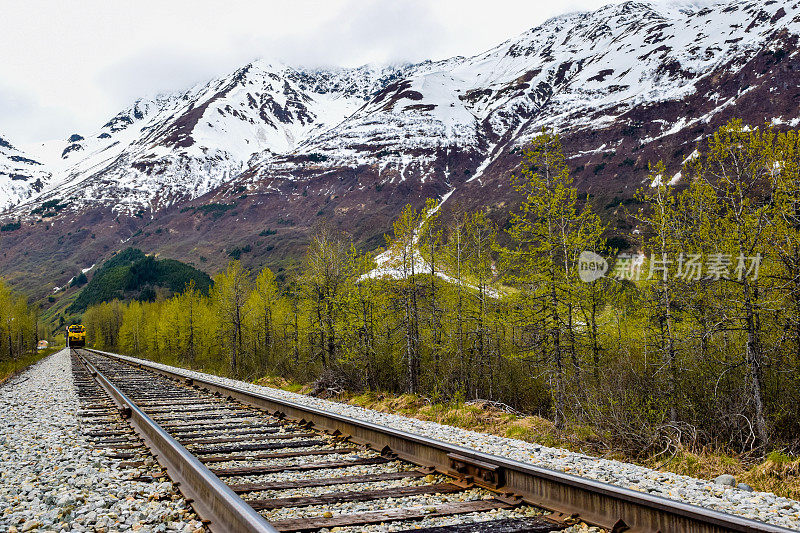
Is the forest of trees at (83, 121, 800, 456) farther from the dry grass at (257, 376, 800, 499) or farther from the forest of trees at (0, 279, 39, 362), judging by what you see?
the forest of trees at (0, 279, 39, 362)

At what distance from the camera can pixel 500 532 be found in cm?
353

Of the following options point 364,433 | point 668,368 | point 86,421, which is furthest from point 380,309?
point 364,433

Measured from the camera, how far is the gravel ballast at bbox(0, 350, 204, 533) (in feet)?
12.9

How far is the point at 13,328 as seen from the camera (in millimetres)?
62781

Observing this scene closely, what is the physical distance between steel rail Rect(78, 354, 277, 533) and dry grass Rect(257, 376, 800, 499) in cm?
551

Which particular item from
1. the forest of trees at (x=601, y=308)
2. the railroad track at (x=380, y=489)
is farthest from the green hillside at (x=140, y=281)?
the railroad track at (x=380, y=489)

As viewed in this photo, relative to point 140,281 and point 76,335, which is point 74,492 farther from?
point 140,281

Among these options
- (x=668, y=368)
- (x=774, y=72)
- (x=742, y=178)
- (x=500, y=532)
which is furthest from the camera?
(x=774, y=72)

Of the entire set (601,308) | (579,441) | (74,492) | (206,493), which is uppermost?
(601,308)

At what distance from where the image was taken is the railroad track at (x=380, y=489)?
141 inches

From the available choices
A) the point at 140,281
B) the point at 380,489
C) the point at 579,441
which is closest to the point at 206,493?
the point at 380,489

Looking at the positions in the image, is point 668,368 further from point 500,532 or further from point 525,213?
point 500,532

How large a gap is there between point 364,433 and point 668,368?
9072 millimetres

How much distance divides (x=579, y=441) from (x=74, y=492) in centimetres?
708
